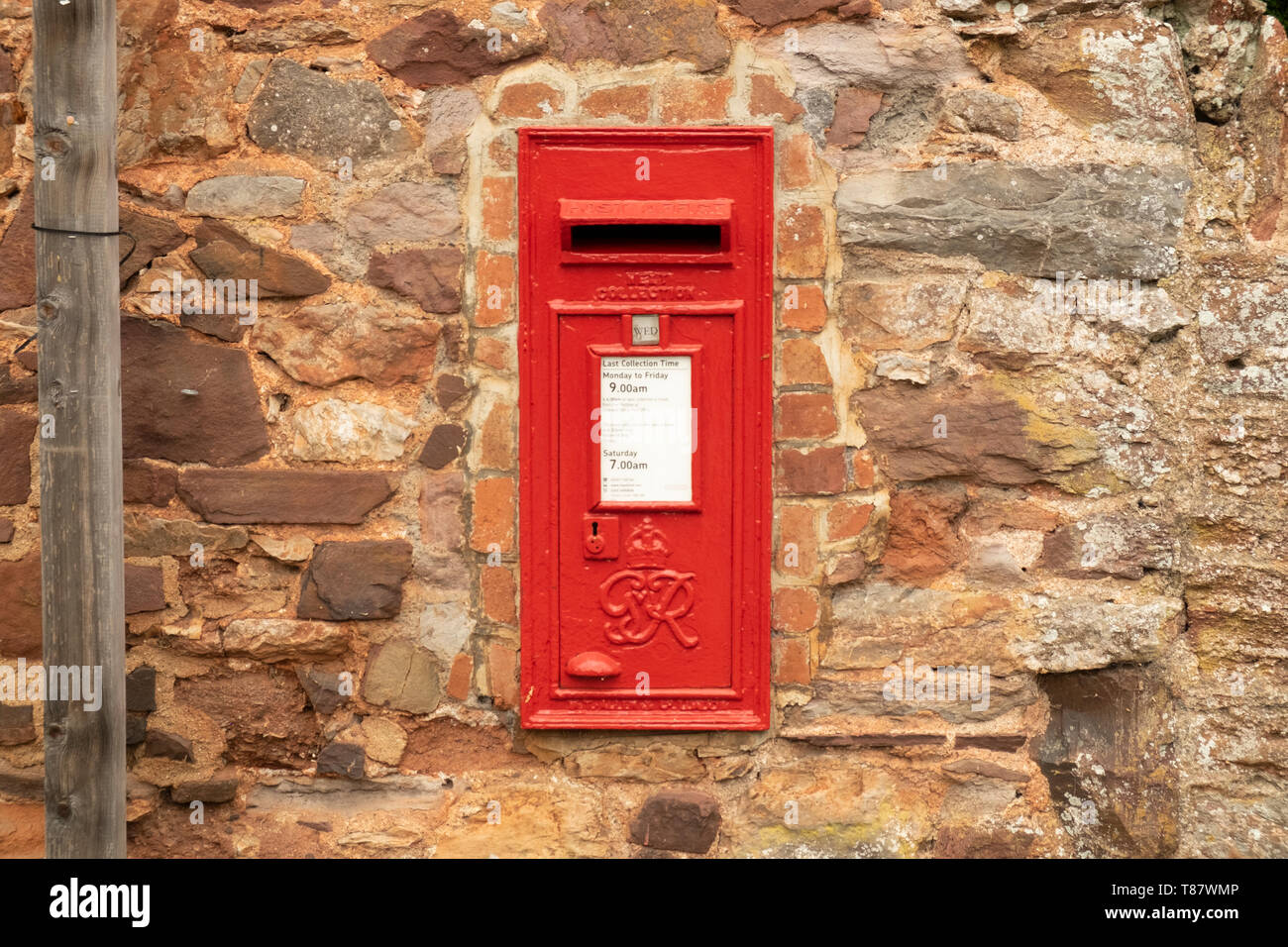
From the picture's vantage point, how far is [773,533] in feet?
8.21

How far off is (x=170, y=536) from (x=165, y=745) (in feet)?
1.71

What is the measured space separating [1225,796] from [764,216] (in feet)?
6.04

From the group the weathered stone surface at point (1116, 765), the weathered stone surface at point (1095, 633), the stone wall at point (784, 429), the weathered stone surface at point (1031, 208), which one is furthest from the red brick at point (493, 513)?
the weathered stone surface at point (1116, 765)

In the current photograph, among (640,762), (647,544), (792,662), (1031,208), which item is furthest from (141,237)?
(1031,208)

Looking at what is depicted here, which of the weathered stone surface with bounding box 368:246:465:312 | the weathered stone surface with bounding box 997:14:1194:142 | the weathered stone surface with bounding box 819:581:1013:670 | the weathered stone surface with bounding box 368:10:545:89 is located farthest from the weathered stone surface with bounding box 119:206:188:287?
the weathered stone surface with bounding box 997:14:1194:142

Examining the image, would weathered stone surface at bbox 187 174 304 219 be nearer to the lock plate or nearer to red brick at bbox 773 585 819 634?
the lock plate

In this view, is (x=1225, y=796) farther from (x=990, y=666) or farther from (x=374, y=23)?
(x=374, y=23)

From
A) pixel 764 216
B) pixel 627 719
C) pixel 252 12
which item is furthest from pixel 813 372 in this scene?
pixel 252 12

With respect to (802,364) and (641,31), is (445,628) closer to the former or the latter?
(802,364)

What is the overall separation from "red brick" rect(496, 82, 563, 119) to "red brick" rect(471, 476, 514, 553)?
89cm

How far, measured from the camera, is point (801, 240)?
8.11ft

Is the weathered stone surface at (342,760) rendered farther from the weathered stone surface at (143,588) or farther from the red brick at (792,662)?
the red brick at (792,662)

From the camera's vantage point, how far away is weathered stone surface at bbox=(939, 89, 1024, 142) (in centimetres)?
248

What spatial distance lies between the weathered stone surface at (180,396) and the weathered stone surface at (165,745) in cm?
69
